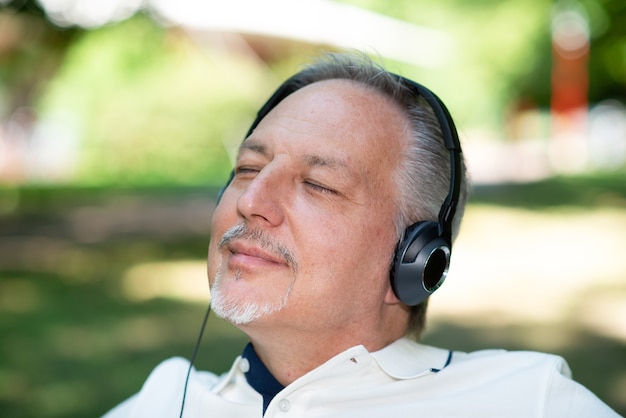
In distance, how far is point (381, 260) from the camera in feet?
5.86

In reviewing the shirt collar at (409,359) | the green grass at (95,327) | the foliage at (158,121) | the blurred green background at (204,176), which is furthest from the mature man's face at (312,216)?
the foliage at (158,121)

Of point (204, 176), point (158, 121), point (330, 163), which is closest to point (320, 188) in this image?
point (330, 163)

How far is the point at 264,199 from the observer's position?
173 centimetres

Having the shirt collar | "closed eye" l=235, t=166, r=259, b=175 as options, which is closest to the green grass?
the shirt collar

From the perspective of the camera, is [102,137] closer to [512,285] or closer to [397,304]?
[512,285]

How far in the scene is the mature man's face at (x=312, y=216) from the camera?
1664mm

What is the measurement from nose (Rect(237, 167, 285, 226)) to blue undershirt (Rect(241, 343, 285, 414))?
1.26ft

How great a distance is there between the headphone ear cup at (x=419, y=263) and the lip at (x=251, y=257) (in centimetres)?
30

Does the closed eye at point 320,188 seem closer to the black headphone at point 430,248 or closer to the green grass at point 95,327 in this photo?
the black headphone at point 430,248

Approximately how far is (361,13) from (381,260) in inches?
748

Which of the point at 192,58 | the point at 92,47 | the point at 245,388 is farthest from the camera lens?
the point at 192,58

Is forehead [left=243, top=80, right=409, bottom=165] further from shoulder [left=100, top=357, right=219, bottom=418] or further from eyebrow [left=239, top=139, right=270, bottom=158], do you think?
shoulder [left=100, top=357, right=219, bottom=418]

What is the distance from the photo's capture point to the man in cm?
166

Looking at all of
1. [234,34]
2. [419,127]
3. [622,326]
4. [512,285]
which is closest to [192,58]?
[234,34]
